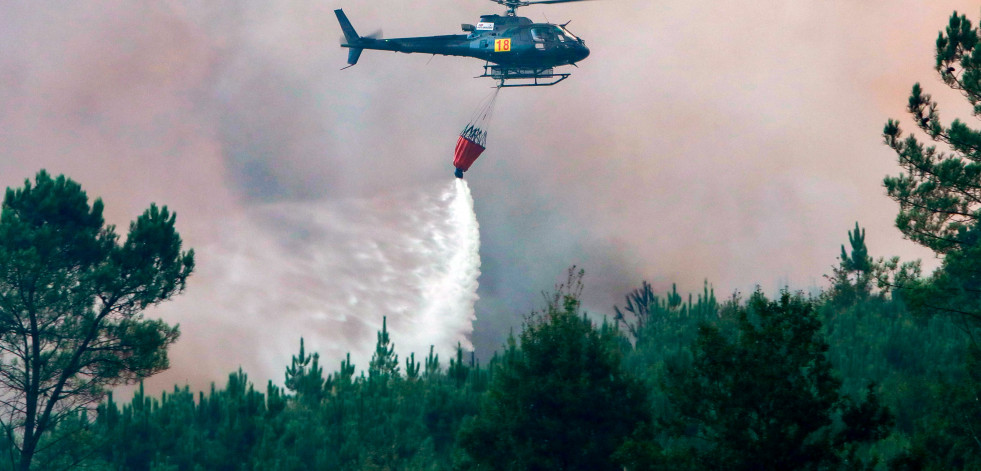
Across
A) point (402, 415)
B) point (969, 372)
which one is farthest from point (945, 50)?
point (402, 415)

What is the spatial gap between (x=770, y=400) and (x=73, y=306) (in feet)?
104

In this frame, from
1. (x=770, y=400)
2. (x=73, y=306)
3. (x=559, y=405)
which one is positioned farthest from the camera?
(x=73, y=306)

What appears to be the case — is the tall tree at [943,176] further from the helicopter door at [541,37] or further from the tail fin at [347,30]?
the tail fin at [347,30]

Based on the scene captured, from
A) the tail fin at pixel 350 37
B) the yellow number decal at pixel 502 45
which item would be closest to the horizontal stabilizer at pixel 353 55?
the tail fin at pixel 350 37

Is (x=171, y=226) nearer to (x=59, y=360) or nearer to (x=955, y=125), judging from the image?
(x=59, y=360)

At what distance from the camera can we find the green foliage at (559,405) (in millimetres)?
33281

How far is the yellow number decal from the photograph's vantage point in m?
53.5

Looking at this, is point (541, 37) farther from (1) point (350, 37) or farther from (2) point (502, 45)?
(1) point (350, 37)

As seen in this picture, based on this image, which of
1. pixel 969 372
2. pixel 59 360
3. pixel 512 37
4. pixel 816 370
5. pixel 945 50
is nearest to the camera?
pixel 816 370

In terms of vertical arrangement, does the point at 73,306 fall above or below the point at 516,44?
below

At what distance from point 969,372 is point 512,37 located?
2750cm

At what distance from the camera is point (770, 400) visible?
2730 cm

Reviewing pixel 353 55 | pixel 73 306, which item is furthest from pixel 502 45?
pixel 73 306

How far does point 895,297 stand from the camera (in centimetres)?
6556
